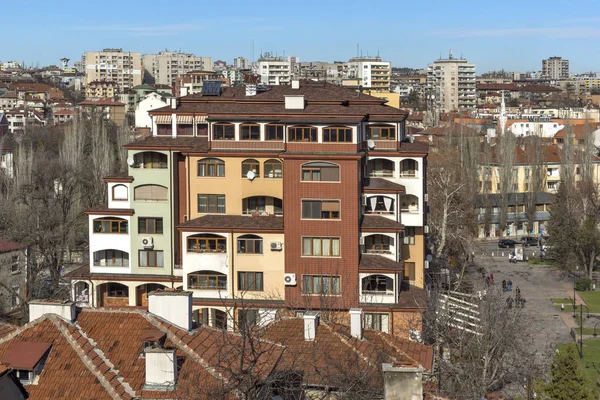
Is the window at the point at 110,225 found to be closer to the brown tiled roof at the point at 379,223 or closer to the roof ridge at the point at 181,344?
the brown tiled roof at the point at 379,223

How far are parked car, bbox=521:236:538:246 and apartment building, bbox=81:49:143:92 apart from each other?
406 ft

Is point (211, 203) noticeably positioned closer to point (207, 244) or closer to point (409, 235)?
point (207, 244)

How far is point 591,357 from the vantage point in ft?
107

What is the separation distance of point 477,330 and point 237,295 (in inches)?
281

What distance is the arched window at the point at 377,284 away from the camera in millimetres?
29031

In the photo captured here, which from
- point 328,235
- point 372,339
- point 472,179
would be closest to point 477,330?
point 328,235

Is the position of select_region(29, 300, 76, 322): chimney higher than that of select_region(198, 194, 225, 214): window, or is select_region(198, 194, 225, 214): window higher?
select_region(198, 194, 225, 214): window

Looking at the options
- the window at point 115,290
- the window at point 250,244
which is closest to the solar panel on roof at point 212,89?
the window at point 250,244

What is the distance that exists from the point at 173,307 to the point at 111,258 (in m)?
14.9

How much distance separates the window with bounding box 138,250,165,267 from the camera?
31969 mm

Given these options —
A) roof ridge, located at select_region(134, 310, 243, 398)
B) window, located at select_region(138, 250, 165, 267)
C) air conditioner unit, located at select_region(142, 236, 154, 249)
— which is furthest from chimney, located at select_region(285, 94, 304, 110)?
roof ridge, located at select_region(134, 310, 243, 398)

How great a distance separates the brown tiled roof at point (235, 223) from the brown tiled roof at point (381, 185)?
10.0 feet

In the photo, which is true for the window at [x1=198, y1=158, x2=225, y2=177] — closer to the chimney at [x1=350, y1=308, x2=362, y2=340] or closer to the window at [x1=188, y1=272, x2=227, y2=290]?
the window at [x1=188, y1=272, x2=227, y2=290]

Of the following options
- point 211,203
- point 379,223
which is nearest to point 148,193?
point 211,203
